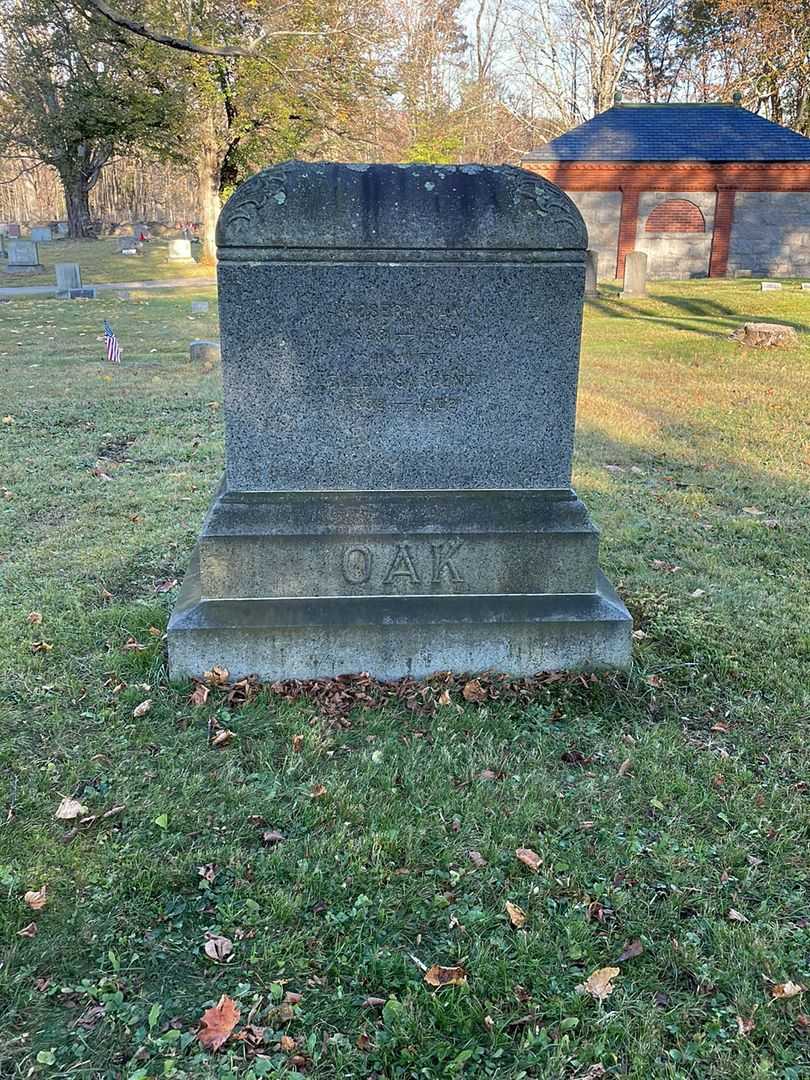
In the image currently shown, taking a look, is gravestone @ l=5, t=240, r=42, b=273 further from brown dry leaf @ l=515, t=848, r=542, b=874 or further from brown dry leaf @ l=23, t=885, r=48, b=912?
brown dry leaf @ l=515, t=848, r=542, b=874

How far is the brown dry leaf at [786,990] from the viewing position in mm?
2291

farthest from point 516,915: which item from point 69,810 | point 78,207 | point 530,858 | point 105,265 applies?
point 78,207

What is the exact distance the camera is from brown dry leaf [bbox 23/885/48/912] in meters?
2.55

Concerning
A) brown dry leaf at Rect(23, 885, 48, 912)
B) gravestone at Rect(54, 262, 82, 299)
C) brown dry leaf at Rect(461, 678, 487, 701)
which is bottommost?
brown dry leaf at Rect(23, 885, 48, 912)

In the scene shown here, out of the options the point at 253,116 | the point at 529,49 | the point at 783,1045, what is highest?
the point at 529,49

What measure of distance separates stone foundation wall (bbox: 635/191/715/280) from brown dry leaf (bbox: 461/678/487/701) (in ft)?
93.6

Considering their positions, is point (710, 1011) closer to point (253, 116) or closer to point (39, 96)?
point (253, 116)

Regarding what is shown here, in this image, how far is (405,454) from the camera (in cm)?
382

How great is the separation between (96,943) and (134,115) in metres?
31.3

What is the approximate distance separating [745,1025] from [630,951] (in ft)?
1.11

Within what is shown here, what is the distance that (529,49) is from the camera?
145ft

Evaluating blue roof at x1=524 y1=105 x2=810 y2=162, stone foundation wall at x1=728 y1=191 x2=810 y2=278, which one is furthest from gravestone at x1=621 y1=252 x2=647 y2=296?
stone foundation wall at x1=728 y1=191 x2=810 y2=278

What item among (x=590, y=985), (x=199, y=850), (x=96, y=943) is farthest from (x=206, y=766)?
(x=590, y=985)

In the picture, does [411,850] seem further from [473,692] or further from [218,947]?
[473,692]
